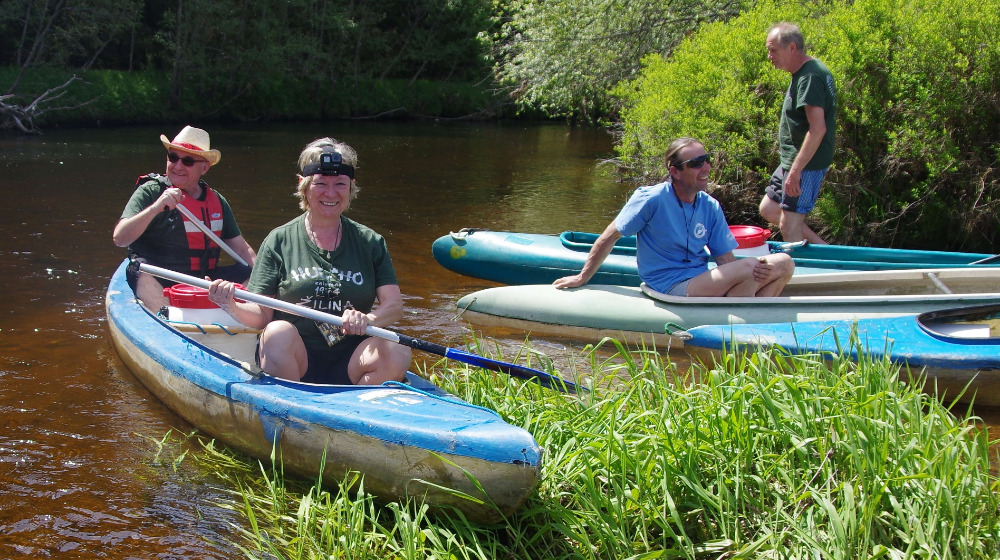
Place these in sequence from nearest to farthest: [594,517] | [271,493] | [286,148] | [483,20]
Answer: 1. [594,517]
2. [271,493]
3. [286,148]
4. [483,20]

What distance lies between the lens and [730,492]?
2.83 m

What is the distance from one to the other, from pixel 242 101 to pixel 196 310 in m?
19.7

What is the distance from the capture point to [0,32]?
61.2 ft

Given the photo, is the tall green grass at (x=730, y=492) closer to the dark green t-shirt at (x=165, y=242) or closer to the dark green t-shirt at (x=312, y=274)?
the dark green t-shirt at (x=312, y=274)

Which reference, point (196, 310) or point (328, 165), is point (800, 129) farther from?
point (196, 310)

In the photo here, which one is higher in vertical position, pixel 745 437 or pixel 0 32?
pixel 0 32

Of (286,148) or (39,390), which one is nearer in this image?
(39,390)

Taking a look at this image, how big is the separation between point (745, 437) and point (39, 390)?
3.53m

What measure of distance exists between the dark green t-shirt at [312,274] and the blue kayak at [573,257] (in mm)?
2718

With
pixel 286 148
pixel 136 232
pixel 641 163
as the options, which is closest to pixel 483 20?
pixel 286 148

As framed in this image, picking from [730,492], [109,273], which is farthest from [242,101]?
[730,492]

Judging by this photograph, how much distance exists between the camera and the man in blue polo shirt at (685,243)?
488 centimetres

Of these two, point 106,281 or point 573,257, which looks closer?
point 573,257

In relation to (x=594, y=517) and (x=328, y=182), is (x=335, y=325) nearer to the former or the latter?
(x=328, y=182)
